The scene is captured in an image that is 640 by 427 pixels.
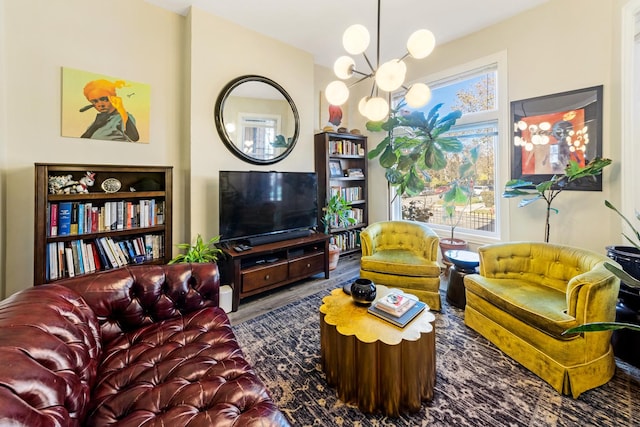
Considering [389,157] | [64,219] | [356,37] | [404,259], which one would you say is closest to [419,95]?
[356,37]

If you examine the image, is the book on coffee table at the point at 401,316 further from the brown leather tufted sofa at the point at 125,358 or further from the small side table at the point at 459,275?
the small side table at the point at 459,275

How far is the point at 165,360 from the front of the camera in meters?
1.25

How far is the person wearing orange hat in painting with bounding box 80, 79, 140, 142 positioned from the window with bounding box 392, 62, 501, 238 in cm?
377

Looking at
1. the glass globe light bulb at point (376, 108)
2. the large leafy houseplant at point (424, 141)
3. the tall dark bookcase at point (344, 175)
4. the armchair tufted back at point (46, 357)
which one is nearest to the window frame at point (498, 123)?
the large leafy houseplant at point (424, 141)

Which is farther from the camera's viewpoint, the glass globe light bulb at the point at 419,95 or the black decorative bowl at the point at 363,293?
the glass globe light bulb at the point at 419,95

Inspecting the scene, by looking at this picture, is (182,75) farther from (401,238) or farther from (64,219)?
(401,238)

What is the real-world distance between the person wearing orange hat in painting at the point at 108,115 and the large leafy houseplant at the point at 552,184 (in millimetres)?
3973

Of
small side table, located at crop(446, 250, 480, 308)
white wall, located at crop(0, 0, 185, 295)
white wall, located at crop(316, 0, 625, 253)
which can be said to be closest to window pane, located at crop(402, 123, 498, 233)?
white wall, located at crop(316, 0, 625, 253)

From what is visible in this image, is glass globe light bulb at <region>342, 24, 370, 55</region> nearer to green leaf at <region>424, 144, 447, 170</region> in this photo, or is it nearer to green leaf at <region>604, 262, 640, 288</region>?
green leaf at <region>424, 144, 447, 170</region>

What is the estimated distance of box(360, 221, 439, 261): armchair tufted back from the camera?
2812mm

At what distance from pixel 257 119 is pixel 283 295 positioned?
7.16 ft

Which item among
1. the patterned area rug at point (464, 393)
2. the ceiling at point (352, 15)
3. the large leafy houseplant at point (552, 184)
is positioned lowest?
the patterned area rug at point (464, 393)

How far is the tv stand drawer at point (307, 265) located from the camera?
3.16 m

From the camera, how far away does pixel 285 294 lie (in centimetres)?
309
